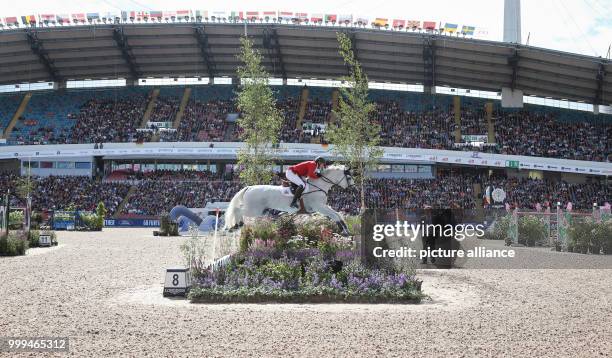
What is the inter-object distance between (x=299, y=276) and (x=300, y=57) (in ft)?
177

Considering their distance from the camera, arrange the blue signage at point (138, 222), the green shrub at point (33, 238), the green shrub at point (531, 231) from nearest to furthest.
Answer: the green shrub at point (33, 238), the green shrub at point (531, 231), the blue signage at point (138, 222)

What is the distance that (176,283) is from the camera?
13.4 meters

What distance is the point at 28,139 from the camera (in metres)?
66.2

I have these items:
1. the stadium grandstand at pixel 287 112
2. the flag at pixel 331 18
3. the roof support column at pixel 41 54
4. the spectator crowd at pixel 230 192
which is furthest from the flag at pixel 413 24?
the roof support column at pixel 41 54

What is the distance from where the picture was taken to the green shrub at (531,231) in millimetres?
30609

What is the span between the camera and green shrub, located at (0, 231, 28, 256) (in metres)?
24.6

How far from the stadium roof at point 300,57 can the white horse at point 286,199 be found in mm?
42198

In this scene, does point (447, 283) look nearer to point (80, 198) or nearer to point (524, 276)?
point (524, 276)

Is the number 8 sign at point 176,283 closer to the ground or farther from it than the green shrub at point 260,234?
closer to the ground

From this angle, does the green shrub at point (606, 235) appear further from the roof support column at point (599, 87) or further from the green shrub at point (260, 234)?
the roof support column at point (599, 87)

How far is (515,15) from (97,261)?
165 ft

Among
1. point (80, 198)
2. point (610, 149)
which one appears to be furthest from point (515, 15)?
point (80, 198)

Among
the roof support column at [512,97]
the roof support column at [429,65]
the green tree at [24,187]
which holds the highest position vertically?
the roof support column at [429,65]
